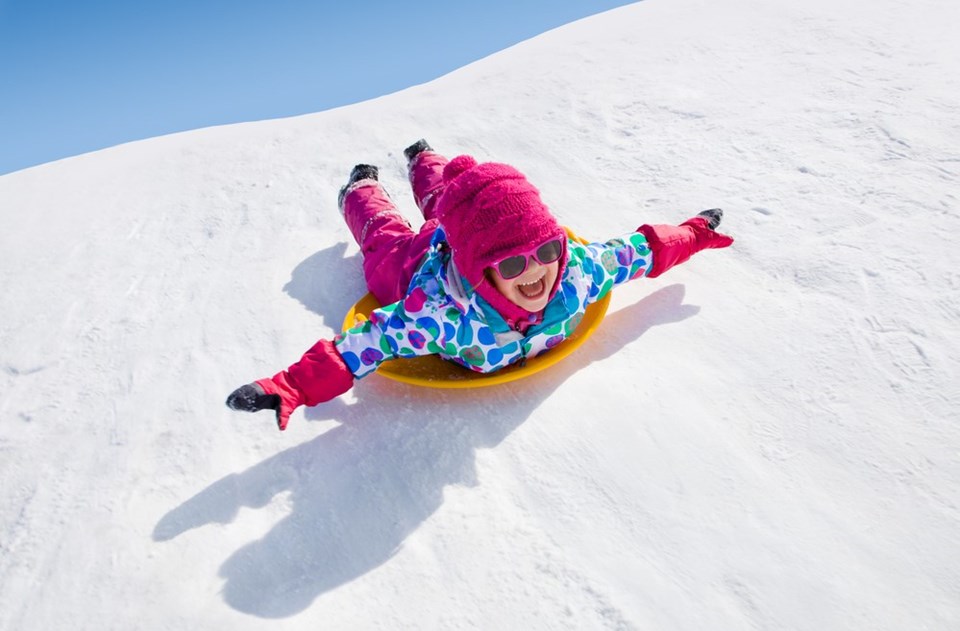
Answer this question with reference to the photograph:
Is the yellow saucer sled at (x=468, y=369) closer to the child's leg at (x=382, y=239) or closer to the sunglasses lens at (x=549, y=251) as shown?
the child's leg at (x=382, y=239)

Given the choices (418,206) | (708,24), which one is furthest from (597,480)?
(708,24)

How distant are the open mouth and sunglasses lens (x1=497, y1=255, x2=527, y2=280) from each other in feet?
0.30

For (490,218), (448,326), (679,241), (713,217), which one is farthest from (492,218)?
(713,217)

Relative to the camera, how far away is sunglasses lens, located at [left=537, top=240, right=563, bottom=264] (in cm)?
184

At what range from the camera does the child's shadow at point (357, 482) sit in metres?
1.57

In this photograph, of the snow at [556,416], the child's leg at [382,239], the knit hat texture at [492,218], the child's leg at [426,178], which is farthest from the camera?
the child's leg at [426,178]

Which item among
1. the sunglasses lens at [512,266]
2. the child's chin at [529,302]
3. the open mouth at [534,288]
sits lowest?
the child's chin at [529,302]

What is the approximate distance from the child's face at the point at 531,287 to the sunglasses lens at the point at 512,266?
52 mm

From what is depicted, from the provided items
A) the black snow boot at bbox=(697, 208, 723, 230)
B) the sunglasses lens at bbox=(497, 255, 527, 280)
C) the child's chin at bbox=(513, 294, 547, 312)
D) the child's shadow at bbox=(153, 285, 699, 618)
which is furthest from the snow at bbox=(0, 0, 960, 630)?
the sunglasses lens at bbox=(497, 255, 527, 280)

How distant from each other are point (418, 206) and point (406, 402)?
48.7 inches

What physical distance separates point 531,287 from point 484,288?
0.45 feet

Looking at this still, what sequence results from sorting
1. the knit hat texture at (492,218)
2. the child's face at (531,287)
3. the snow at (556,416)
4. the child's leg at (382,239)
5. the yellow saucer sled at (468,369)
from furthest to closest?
the child's leg at (382,239) < the yellow saucer sled at (468,369) < the child's face at (531,287) < the knit hat texture at (492,218) < the snow at (556,416)

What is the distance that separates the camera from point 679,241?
2.36 meters

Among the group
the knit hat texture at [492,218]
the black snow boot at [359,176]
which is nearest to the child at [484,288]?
the knit hat texture at [492,218]
